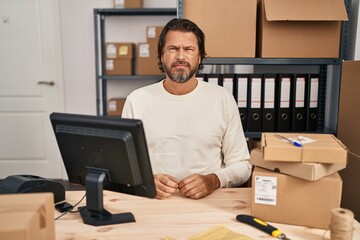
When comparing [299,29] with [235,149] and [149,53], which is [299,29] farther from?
[149,53]

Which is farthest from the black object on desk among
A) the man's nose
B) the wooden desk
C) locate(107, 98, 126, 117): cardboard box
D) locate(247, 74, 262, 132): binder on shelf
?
locate(107, 98, 126, 117): cardboard box

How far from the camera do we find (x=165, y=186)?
→ 125 centimetres

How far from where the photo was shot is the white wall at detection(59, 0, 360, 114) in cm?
331

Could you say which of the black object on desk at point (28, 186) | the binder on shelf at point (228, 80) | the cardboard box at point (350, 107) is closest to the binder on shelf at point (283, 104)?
the binder on shelf at point (228, 80)

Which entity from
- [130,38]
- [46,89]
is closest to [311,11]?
[130,38]

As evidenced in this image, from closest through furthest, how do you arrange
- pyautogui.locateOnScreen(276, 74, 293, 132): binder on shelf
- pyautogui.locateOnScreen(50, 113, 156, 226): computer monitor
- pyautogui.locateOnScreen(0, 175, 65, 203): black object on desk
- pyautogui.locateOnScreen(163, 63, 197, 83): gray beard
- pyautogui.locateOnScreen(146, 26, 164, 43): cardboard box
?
1. pyautogui.locateOnScreen(50, 113, 156, 226): computer monitor
2. pyautogui.locateOnScreen(0, 175, 65, 203): black object on desk
3. pyautogui.locateOnScreen(163, 63, 197, 83): gray beard
4. pyautogui.locateOnScreen(276, 74, 293, 132): binder on shelf
5. pyautogui.locateOnScreen(146, 26, 164, 43): cardboard box

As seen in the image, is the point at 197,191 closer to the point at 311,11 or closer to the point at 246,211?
the point at 246,211

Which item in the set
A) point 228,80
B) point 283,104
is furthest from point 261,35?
point 283,104

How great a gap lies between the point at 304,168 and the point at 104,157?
586mm

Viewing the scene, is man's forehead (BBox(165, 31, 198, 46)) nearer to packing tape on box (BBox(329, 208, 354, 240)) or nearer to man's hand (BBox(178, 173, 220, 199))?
man's hand (BBox(178, 173, 220, 199))

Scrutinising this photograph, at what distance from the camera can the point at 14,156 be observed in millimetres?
3545

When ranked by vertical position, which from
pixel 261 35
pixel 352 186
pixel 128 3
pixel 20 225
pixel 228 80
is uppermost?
pixel 128 3

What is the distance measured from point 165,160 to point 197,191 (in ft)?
1.43

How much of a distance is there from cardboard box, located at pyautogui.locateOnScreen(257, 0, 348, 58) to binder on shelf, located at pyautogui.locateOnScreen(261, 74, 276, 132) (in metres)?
0.15
